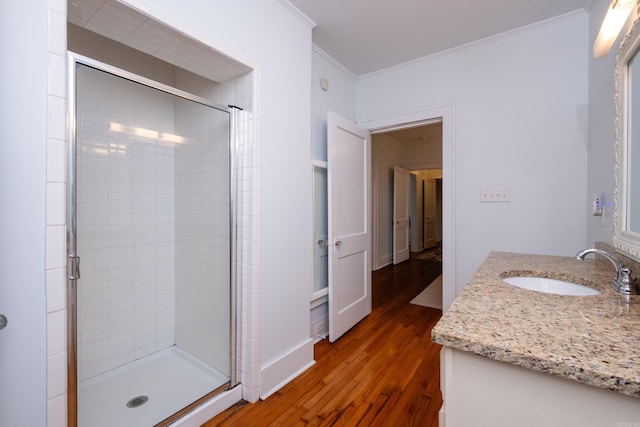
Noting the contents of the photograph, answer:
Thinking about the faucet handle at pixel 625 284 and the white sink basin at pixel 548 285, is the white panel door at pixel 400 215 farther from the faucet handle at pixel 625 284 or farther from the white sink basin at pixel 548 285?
the faucet handle at pixel 625 284

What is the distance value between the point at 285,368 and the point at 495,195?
82.3 inches

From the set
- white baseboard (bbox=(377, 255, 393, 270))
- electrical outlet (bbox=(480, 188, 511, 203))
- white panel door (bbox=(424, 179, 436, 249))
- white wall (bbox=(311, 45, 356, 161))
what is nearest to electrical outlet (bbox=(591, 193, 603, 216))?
electrical outlet (bbox=(480, 188, 511, 203))

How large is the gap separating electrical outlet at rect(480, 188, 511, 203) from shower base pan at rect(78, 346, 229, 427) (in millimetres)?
2366

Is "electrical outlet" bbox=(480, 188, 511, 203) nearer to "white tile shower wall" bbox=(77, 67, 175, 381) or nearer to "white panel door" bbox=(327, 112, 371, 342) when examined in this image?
"white panel door" bbox=(327, 112, 371, 342)

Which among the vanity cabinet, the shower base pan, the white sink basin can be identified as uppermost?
the white sink basin

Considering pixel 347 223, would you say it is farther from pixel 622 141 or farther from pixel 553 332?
pixel 553 332

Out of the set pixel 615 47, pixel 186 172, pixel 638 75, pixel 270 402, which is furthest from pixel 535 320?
pixel 186 172

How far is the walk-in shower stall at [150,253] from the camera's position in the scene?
5.73 feet

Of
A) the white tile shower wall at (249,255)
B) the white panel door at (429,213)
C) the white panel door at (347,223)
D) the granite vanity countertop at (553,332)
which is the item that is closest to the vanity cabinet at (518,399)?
the granite vanity countertop at (553,332)

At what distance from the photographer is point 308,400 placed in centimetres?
167

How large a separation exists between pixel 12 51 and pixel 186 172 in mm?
1369

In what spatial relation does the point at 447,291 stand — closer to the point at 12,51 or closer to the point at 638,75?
the point at 638,75

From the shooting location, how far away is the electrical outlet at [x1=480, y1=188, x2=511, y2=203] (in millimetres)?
2250

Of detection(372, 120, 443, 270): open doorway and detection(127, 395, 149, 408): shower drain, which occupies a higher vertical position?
detection(372, 120, 443, 270): open doorway
